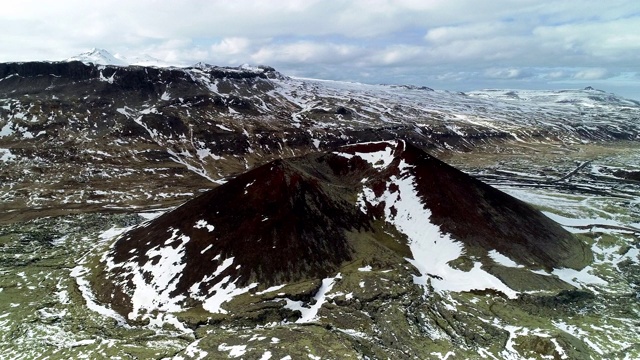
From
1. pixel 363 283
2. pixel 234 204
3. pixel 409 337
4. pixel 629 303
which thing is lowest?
pixel 629 303

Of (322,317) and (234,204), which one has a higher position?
(234,204)

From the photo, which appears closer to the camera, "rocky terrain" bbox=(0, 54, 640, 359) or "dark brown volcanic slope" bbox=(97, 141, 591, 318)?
"rocky terrain" bbox=(0, 54, 640, 359)

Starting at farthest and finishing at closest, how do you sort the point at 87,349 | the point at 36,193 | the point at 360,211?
the point at 36,193 < the point at 360,211 < the point at 87,349

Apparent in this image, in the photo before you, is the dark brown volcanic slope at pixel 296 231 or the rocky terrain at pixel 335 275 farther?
the dark brown volcanic slope at pixel 296 231

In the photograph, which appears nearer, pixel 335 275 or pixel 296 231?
pixel 335 275

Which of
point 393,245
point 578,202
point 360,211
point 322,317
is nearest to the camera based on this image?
point 322,317

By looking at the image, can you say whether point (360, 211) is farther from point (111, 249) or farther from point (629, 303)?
point (111, 249)

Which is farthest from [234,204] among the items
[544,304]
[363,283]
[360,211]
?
[544,304]

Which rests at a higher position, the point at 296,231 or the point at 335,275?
the point at 296,231
